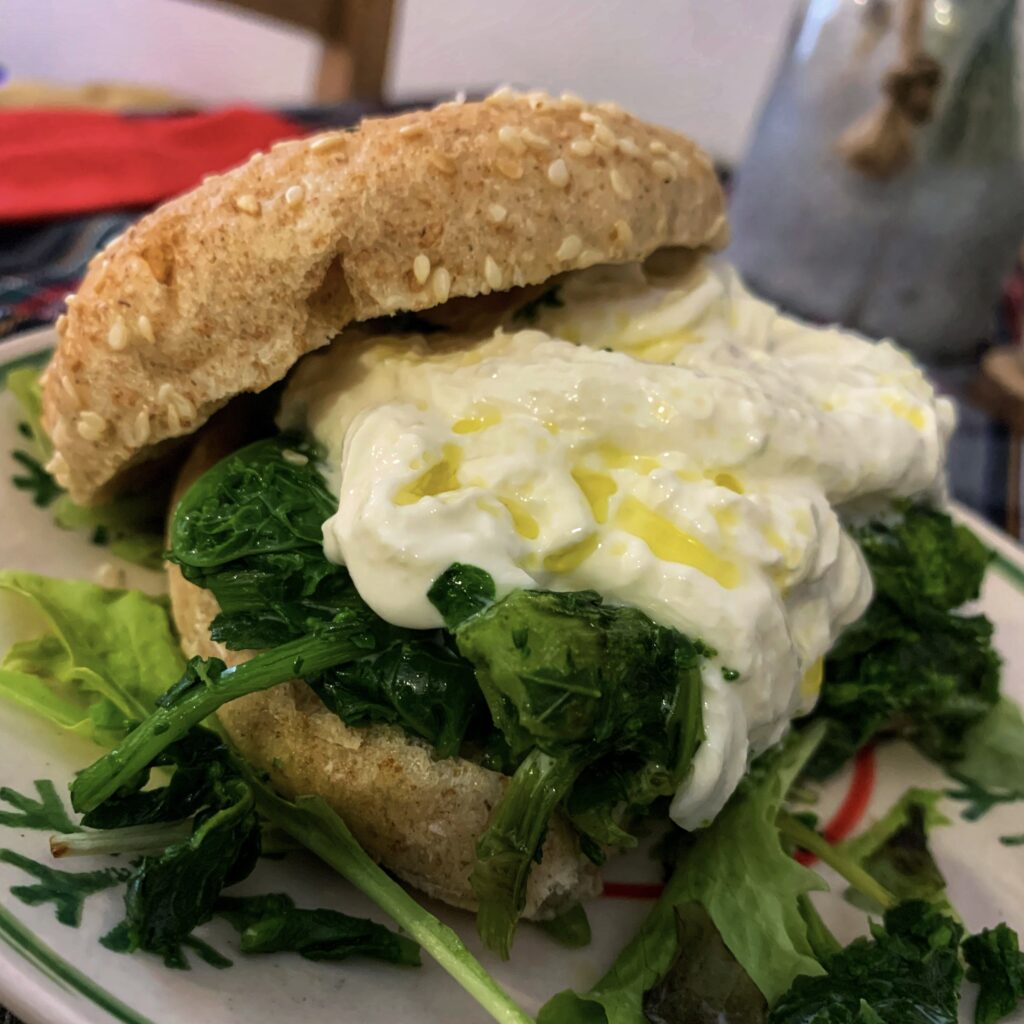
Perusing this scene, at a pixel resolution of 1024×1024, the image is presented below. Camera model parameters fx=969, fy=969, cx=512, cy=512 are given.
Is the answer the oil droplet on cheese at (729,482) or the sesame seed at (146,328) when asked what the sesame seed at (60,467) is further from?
the oil droplet on cheese at (729,482)

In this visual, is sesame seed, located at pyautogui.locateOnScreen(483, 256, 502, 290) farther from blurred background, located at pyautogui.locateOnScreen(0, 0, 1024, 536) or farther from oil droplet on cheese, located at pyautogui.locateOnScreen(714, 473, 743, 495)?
blurred background, located at pyautogui.locateOnScreen(0, 0, 1024, 536)

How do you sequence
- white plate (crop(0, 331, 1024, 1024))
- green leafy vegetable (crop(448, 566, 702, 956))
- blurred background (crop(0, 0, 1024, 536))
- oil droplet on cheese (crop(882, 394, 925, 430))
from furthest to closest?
blurred background (crop(0, 0, 1024, 536)), oil droplet on cheese (crop(882, 394, 925, 430)), green leafy vegetable (crop(448, 566, 702, 956)), white plate (crop(0, 331, 1024, 1024))

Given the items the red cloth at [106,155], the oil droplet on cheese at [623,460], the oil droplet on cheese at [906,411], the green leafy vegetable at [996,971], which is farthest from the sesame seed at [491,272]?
the red cloth at [106,155]

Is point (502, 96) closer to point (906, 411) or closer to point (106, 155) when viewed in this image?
point (906, 411)

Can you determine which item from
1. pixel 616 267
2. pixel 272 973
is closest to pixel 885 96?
pixel 616 267

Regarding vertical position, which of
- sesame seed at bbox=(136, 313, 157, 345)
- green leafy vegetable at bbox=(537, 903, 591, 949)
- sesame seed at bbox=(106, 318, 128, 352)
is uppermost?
sesame seed at bbox=(136, 313, 157, 345)

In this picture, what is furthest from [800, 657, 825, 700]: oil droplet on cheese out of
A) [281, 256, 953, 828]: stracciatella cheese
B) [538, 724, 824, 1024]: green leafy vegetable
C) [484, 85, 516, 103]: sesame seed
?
[484, 85, 516, 103]: sesame seed

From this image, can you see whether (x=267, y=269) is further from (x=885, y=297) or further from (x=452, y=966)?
(x=885, y=297)
